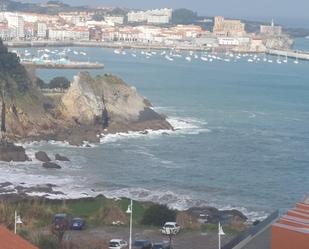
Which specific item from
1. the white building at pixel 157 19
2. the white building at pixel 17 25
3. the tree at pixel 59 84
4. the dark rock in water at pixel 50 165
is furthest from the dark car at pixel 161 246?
the white building at pixel 157 19

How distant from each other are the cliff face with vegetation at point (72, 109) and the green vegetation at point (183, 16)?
48070 mm

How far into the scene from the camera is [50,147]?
47.9ft

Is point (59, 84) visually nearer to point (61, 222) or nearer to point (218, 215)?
point (218, 215)

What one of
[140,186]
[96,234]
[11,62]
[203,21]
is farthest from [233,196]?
[203,21]

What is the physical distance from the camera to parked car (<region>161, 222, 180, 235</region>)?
812 cm

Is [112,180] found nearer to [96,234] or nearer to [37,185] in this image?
[37,185]

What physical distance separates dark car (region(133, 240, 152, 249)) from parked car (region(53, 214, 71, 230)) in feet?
2.00

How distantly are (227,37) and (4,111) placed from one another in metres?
36.2

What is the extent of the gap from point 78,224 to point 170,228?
0.93 m

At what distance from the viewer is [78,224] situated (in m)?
8.50

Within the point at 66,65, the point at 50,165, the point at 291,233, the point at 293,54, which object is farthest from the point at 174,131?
the point at 293,54

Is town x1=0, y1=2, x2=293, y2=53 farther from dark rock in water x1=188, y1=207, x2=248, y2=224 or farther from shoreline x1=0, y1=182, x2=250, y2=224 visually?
dark rock in water x1=188, y1=207, x2=248, y2=224

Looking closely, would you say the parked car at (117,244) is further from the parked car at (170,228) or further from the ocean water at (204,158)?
the ocean water at (204,158)

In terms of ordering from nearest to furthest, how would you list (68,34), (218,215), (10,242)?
(10,242), (218,215), (68,34)
